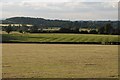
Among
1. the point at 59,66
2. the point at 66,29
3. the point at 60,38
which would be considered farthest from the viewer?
the point at 66,29

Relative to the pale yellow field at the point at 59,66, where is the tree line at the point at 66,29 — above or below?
above

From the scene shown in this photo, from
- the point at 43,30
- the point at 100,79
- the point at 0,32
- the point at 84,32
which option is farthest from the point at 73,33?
the point at 100,79

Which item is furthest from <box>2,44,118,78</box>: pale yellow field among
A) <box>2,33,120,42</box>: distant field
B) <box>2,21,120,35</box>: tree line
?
<box>2,21,120,35</box>: tree line

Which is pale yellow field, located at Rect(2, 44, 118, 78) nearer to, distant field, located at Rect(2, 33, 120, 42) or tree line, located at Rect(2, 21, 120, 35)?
distant field, located at Rect(2, 33, 120, 42)

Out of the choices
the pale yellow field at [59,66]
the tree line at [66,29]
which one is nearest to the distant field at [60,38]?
the tree line at [66,29]

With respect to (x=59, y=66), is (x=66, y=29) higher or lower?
higher

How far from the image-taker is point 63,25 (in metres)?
131

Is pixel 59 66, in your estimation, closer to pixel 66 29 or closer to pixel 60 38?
pixel 60 38

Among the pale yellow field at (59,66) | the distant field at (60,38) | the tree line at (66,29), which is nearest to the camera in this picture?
the pale yellow field at (59,66)

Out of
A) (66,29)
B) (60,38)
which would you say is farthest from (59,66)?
(66,29)

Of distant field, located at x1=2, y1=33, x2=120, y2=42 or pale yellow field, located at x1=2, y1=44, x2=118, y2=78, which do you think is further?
distant field, located at x1=2, y1=33, x2=120, y2=42

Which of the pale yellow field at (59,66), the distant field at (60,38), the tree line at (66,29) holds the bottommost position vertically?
the pale yellow field at (59,66)

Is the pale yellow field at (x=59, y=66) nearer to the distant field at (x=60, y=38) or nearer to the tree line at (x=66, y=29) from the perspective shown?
the distant field at (x=60, y=38)

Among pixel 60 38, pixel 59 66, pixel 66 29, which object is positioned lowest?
pixel 59 66
